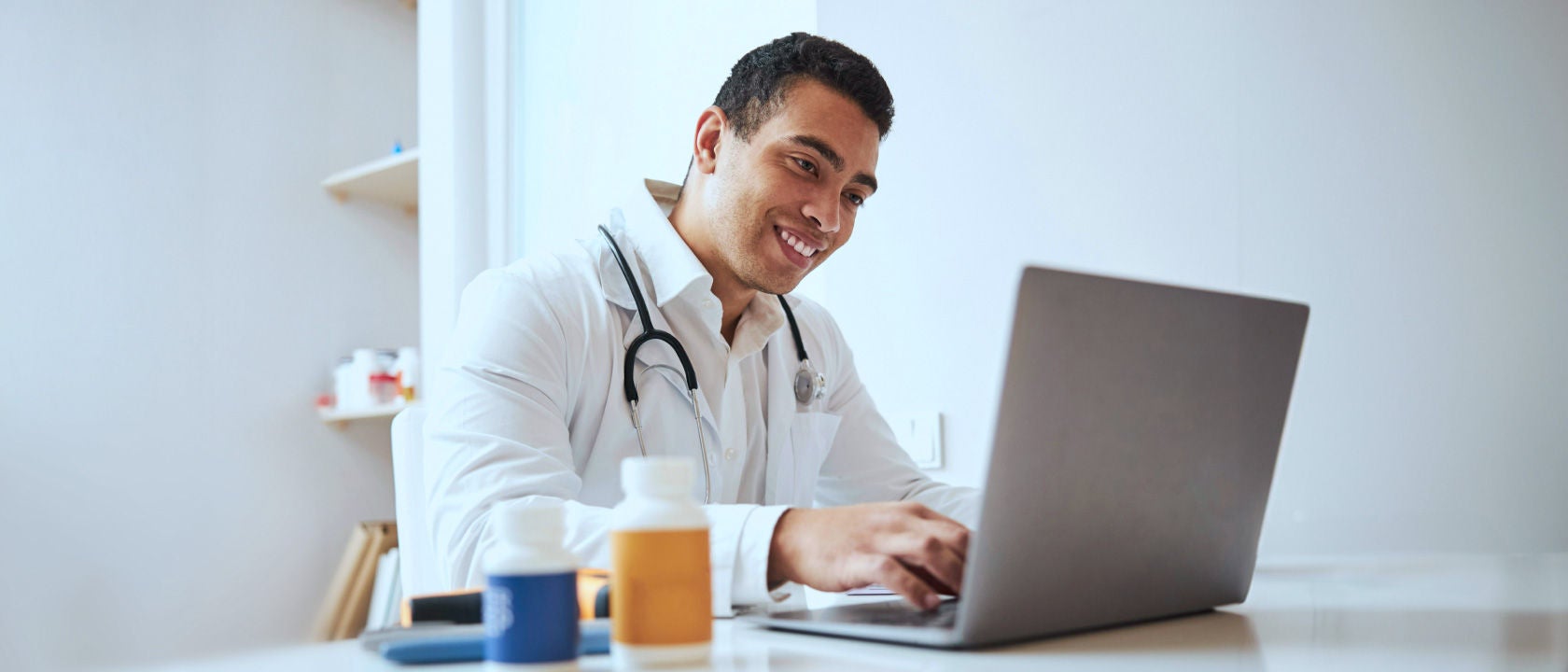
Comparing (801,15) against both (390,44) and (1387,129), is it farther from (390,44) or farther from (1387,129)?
(390,44)

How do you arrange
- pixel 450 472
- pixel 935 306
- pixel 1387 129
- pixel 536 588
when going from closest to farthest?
pixel 536 588
pixel 450 472
pixel 1387 129
pixel 935 306

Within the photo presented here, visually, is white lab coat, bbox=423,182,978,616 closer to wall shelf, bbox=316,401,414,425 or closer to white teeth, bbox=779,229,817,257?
white teeth, bbox=779,229,817,257

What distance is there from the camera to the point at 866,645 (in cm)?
71

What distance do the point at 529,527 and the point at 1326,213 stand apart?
150cm

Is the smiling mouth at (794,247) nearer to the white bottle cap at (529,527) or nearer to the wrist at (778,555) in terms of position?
the wrist at (778,555)

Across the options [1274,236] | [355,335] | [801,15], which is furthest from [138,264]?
[1274,236]

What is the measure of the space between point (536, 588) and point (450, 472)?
2.05 ft

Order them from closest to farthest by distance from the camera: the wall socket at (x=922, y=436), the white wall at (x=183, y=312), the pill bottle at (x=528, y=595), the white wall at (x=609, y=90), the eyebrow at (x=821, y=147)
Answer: the pill bottle at (x=528, y=595) < the eyebrow at (x=821, y=147) < the wall socket at (x=922, y=436) < the white wall at (x=609, y=90) < the white wall at (x=183, y=312)

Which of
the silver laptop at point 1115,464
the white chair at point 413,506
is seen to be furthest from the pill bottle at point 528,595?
the white chair at point 413,506

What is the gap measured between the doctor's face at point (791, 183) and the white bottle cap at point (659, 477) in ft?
3.13

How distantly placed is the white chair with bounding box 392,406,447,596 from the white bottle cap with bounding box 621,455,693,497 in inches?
34.5

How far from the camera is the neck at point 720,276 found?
1.58 meters

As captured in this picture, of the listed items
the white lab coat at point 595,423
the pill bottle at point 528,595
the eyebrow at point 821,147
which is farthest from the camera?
the eyebrow at point 821,147

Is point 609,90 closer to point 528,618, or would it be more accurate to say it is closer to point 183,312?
point 183,312
